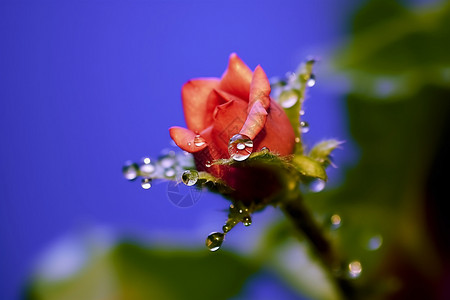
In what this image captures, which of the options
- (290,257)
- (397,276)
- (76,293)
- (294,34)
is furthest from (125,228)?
(294,34)

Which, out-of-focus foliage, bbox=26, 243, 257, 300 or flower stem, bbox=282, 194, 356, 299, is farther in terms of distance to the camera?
out-of-focus foliage, bbox=26, 243, 257, 300

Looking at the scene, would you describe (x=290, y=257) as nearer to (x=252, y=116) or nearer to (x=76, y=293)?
(x=76, y=293)

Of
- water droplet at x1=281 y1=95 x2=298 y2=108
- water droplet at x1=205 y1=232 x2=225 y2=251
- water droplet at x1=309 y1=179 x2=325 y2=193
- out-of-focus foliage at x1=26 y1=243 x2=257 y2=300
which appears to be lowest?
water droplet at x1=205 y1=232 x2=225 y2=251

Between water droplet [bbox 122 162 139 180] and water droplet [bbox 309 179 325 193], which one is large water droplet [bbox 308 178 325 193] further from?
water droplet [bbox 122 162 139 180]

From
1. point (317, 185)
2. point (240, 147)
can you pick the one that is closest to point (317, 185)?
point (317, 185)

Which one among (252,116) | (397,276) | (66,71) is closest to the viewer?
(252,116)

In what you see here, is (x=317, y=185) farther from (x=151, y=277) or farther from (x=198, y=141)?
(x=151, y=277)

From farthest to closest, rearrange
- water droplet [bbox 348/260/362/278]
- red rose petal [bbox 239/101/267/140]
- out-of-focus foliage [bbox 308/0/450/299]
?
1. out-of-focus foliage [bbox 308/0/450/299]
2. water droplet [bbox 348/260/362/278]
3. red rose petal [bbox 239/101/267/140]

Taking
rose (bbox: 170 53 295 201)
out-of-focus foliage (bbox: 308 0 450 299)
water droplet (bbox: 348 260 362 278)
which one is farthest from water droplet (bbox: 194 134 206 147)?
out-of-focus foliage (bbox: 308 0 450 299)
